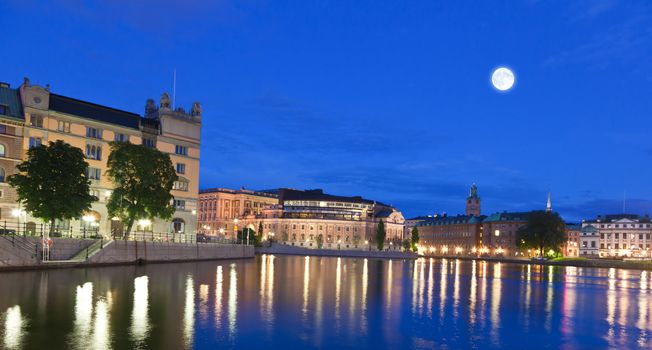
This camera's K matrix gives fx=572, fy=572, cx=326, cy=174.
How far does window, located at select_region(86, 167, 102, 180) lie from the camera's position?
293 ft

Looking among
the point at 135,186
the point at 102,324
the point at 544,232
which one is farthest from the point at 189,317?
the point at 544,232

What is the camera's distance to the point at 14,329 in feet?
75.5

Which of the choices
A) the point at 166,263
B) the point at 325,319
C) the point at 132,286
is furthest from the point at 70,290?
the point at 166,263

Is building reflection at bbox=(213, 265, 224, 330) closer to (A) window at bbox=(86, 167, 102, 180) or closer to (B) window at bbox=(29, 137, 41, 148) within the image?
(B) window at bbox=(29, 137, 41, 148)

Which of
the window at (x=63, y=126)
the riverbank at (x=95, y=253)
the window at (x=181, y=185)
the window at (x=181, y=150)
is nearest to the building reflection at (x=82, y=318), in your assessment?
the riverbank at (x=95, y=253)

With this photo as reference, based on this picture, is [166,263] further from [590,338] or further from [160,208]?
[590,338]

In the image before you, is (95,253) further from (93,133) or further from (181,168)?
(181,168)

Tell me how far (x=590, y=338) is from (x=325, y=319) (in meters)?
12.7

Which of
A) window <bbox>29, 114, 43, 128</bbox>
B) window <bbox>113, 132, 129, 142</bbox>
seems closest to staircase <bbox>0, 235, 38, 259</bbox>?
window <bbox>29, 114, 43, 128</bbox>

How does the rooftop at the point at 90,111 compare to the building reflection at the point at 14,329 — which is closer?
the building reflection at the point at 14,329

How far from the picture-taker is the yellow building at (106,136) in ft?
273

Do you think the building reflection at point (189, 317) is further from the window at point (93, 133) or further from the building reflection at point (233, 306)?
the window at point (93, 133)

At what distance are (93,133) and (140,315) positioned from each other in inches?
2770

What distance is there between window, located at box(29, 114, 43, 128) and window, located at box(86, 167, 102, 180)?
9.94 metres
